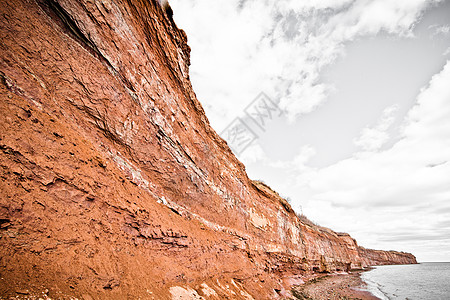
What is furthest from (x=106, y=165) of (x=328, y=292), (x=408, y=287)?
(x=408, y=287)

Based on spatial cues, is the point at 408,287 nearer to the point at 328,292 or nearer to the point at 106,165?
the point at 328,292

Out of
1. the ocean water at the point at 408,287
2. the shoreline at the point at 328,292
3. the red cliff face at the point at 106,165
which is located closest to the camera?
A: the red cliff face at the point at 106,165

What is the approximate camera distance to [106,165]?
7.23 meters

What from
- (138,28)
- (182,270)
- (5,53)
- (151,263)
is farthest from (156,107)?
(182,270)

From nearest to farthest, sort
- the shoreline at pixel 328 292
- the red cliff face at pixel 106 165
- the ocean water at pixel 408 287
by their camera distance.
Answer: the red cliff face at pixel 106 165 < the shoreline at pixel 328 292 < the ocean water at pixel 408 287

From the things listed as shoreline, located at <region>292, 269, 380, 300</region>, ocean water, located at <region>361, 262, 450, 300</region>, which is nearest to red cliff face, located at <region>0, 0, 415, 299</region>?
shoreline, located at <region>292, 269, 380, 300</region>

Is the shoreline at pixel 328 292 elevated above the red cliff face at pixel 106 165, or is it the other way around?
the red cliff face at pixel 106 165

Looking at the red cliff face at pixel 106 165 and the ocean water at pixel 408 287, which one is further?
the ocean water at pixel 408 287

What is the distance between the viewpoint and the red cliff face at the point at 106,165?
4.53 metres

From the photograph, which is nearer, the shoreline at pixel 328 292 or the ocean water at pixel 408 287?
the shoreline at pixel 328 292

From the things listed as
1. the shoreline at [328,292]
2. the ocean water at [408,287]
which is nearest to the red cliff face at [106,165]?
the shoreline at [328,292]

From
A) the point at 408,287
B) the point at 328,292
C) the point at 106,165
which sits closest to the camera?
the point at 106,165

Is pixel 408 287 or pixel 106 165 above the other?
pixel 106 165

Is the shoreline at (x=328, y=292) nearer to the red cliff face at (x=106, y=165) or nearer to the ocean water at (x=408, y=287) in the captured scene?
the ocean water at (x=408, y=287)
